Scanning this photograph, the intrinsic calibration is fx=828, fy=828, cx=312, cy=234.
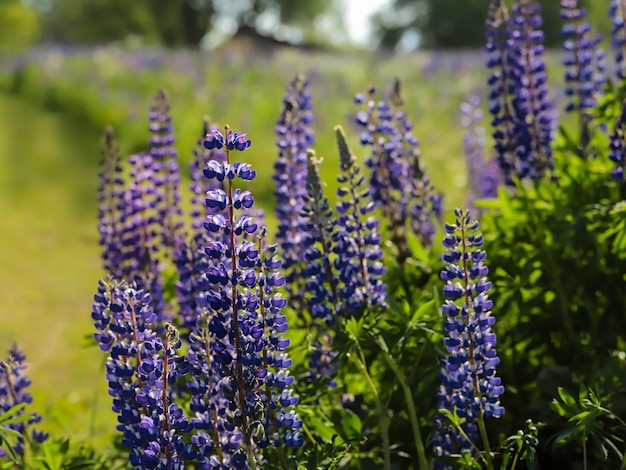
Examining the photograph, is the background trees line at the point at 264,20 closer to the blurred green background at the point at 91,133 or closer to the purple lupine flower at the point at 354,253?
the blurred green background at the point at 91,133

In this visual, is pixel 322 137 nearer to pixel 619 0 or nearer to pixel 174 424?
pixel 619 0

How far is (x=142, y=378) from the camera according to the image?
240 cm

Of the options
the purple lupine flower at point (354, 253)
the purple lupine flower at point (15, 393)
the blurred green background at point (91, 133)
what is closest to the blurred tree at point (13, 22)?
the blurred green background at point (91, 133)

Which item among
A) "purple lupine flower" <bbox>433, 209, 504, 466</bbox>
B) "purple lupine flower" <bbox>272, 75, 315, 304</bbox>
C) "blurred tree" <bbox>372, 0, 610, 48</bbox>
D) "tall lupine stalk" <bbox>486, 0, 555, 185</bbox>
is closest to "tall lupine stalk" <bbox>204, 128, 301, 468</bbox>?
"purple lupine flower" <bbox>433, 209, 504, 466</bbox>

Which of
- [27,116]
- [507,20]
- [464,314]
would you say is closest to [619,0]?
[507,20]

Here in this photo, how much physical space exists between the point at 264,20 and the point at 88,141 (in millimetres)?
31484

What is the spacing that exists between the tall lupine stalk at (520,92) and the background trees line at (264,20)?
1218 inches

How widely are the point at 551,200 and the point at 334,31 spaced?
45007 mm

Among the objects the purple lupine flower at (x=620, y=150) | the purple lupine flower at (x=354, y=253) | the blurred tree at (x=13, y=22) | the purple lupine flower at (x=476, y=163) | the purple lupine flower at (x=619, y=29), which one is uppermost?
the blurred tree at (x=13, y=22)

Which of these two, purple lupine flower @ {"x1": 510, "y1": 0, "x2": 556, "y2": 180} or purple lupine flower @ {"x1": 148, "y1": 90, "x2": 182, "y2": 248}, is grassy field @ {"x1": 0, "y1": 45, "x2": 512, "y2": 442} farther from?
purple lupine flower @ {"x1": 510, "y1": 0, "x2": 556, "y2": 180}

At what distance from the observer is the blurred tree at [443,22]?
33.7 metres

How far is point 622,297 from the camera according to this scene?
370cm

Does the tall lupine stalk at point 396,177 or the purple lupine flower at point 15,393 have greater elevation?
the tall lupine stalk at point 396,177

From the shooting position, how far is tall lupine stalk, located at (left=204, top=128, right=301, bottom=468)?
2.30 metres
